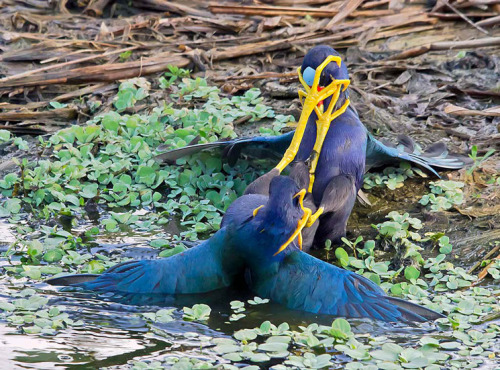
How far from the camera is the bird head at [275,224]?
434 cm

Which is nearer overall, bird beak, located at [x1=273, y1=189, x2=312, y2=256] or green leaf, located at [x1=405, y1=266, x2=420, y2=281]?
bird beak, located at [x1=273, y1=189, x2=312, y2=256]

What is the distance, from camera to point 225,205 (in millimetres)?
5742

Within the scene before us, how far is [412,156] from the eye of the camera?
598 cm

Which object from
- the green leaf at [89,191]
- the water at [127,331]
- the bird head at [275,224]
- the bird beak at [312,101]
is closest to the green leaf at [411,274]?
the water at [127,331]

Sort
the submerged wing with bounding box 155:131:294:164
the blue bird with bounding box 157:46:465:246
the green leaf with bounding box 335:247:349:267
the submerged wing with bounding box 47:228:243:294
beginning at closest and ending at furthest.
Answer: the submerged wing with bounding box 47:228:243:294 < the green leaf with bounding box 335:247:349:267 < the blue bird with bounding box 157:46:465:246 < the submerged wing with bounding box 155:131:294:164

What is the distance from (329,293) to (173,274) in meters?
0.84

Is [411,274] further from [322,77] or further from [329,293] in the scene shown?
[322,77]

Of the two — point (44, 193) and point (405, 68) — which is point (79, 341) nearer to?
point (44, 193)

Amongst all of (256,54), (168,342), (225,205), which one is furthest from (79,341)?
(256,54)

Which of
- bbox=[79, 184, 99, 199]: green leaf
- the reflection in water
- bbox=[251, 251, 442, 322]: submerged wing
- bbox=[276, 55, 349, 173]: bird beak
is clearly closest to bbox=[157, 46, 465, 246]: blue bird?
bbox=[276, 55, 349, 173]: bird beak

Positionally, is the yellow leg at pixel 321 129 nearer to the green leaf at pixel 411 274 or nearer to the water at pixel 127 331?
the green leaf at pixel 411 274

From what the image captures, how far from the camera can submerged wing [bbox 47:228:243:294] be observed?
4586mm

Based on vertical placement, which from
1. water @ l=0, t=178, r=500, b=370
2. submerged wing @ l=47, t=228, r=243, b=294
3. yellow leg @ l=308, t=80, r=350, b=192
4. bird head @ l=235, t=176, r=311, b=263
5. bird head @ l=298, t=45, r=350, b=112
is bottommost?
water @ l=0, t=178, r=500, b=370

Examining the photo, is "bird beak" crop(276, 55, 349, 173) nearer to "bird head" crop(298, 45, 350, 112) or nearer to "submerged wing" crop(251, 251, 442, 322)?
"bird head" crop(298, 45, 350, 112)
